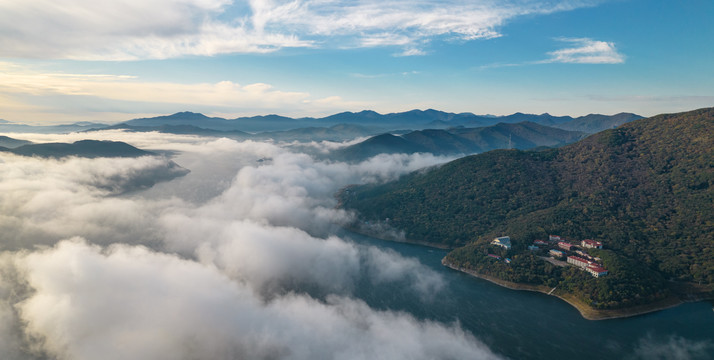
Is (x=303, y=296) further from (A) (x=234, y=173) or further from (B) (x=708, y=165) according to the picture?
(A) (x=234, y=173)

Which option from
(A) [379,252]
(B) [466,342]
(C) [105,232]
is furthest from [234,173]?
(B) [466,342]

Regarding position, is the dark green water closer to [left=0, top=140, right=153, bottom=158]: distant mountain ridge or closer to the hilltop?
the hilltop

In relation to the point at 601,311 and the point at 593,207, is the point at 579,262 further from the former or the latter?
the point at 593,207

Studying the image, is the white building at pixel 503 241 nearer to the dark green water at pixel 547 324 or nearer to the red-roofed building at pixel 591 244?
the dark green water at pixel 547 324

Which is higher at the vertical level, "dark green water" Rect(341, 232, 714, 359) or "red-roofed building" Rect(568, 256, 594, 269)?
"red-roofed building" Rect(568, 256, 594, 269)

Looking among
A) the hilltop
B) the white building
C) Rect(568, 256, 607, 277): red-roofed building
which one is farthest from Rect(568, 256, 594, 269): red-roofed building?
the white building
